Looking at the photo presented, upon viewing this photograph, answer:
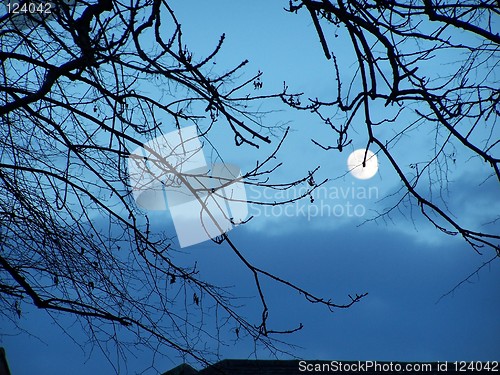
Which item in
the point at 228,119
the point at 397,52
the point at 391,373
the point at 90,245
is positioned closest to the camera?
the point at 397,52

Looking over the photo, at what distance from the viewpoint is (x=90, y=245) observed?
Result: 461 centimetres

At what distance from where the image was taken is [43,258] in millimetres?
4637

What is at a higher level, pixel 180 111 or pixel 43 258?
pixel 180 111

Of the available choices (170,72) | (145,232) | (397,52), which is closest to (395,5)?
(397,52)

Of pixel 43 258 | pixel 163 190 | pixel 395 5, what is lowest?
pixel 43 258

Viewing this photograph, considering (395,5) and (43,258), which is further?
(43,258)

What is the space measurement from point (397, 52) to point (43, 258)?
318 cm

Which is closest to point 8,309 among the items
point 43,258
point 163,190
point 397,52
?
point 43,258

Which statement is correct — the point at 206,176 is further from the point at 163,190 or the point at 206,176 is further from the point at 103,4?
the point at 103,4

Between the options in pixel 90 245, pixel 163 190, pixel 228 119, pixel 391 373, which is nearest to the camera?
pixel 228 119

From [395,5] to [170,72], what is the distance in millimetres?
1610

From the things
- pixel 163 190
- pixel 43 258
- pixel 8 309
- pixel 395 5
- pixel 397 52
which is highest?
pixel 395 5

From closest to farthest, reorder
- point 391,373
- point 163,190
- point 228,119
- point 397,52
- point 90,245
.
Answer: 1. point 397,52
2. point 228,119
3. point 163,190
4. point 90,245
5. point 391,373

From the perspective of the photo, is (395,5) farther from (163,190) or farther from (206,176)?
(163,190)
